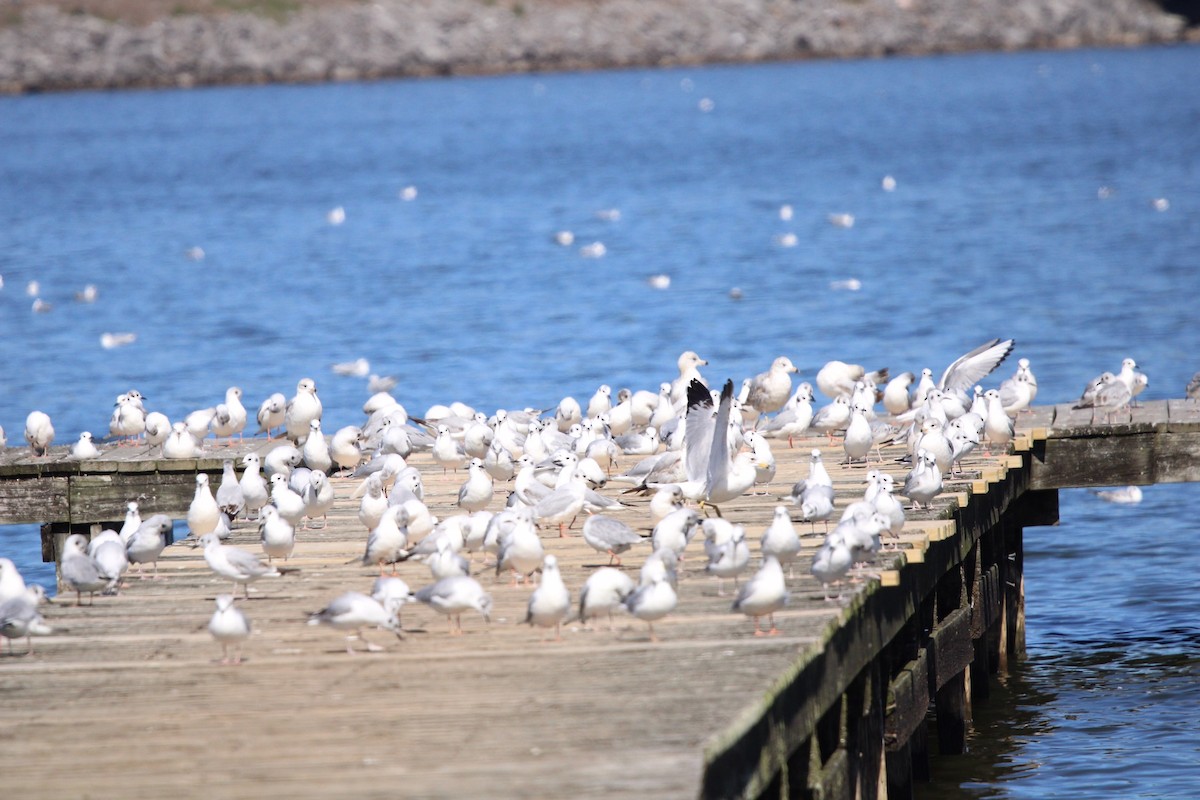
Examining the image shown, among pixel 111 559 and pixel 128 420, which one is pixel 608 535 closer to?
pixel 111 559

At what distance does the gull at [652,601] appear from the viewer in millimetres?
9641

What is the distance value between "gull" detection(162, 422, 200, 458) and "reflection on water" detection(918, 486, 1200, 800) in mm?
6758

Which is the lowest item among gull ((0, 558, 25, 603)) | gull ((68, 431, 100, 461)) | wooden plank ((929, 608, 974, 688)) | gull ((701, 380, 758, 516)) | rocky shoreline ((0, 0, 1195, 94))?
wooden plank ((929, 608, 974, 688))

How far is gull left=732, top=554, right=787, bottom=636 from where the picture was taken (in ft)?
31.5

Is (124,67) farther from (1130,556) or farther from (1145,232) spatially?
(1130,556)

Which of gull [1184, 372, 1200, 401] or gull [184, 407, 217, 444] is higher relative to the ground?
gull [1184, 372, 1200, 401]

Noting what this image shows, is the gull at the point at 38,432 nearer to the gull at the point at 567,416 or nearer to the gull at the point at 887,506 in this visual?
the gull at the point at 567,416

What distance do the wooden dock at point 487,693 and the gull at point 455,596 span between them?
0.20 m

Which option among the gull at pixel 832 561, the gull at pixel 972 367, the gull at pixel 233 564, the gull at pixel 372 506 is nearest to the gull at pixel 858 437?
the gull at pixel 972 367

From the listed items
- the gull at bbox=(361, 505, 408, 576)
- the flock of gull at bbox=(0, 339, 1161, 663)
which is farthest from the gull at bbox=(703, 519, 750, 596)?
the gull at bbox=(361, 505, 408, 576)

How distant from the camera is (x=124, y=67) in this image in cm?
11825

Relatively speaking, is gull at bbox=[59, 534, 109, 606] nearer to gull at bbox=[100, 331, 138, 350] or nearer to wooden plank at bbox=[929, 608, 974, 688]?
wooden plank at bbox=[929, 608, 974, 688]

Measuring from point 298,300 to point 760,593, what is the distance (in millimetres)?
33056

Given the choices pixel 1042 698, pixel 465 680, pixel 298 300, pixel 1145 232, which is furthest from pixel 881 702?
pixel 1145 232
